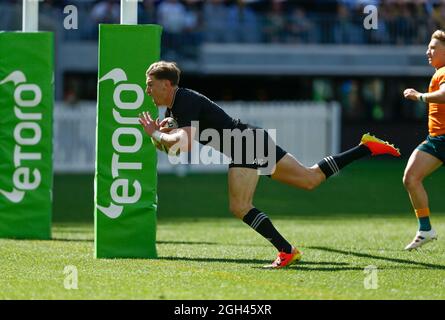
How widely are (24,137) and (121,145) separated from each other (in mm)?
2692

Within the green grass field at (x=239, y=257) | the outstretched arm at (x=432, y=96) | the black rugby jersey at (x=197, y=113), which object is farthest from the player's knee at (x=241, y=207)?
the outstretched arm at (x=432, y=96)

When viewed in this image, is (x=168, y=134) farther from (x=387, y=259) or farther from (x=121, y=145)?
(x=387, y=259)

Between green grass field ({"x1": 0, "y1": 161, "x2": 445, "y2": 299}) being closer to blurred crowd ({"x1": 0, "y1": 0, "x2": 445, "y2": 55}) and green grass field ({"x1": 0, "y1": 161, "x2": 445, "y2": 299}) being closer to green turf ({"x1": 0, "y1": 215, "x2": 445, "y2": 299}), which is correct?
green turf ({"x1": 0, "y1": 215, "x2": 445, "y2": 299})

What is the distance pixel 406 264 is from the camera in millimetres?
9945

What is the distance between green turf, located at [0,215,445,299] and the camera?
26.6 feet

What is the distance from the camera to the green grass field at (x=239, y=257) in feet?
26.9

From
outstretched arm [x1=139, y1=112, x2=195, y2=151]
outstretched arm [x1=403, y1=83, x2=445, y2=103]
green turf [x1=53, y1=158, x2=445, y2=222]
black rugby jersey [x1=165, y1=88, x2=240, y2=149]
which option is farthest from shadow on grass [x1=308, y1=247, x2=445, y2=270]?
green turf [x1=53, y1=158, x2=445, y2=222]

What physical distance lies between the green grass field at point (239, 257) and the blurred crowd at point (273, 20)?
12855mm

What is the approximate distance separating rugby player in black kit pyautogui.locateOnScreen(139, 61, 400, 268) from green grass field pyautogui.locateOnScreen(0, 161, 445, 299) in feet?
1.37

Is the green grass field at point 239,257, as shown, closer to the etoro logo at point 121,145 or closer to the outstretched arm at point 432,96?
the etoro logo at point 121,145

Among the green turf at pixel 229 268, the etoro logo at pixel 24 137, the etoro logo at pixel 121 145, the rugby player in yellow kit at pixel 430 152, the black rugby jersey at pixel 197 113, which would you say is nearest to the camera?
the green turf at pixel 229 268
